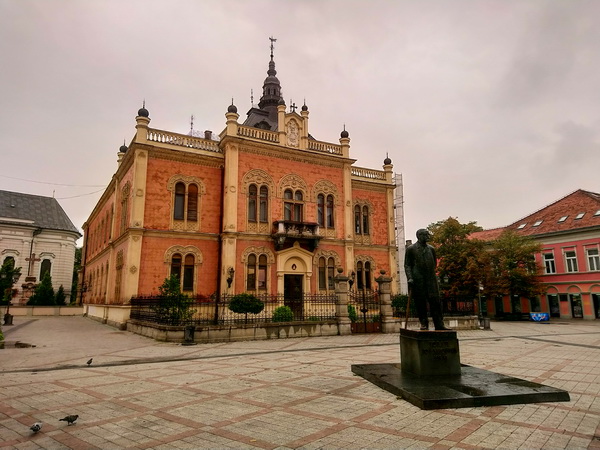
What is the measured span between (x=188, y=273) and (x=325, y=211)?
407 inches

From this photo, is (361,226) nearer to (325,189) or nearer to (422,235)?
(325,189)

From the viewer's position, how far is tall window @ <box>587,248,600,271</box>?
32528 mm

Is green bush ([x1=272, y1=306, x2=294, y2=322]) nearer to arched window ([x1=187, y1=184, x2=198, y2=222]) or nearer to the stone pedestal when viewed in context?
arched window ([x1=187, y1=184, x2=198, y2=222])

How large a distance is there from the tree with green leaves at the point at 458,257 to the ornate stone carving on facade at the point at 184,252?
20514 millimetres

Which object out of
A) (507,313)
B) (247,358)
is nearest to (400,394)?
(247,358)

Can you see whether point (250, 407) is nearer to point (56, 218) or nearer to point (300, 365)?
point (300, 365)

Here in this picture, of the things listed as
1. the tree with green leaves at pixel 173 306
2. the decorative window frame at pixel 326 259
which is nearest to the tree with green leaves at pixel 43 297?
the decorative window frame at pixel 326 259

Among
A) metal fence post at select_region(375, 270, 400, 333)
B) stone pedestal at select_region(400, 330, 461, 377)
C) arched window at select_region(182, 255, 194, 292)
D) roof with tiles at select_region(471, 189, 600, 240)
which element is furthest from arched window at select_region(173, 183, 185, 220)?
roof with tiles at select_region(471, 189, 600, 240)

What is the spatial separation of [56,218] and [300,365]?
170 ft

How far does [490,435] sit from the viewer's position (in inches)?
191

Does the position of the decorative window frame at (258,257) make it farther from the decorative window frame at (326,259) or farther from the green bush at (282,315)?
the green bush at (282,315)

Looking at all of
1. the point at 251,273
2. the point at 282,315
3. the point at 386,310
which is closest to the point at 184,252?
the point at 251,273

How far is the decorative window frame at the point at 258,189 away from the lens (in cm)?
2470

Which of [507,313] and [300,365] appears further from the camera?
[507,313]
